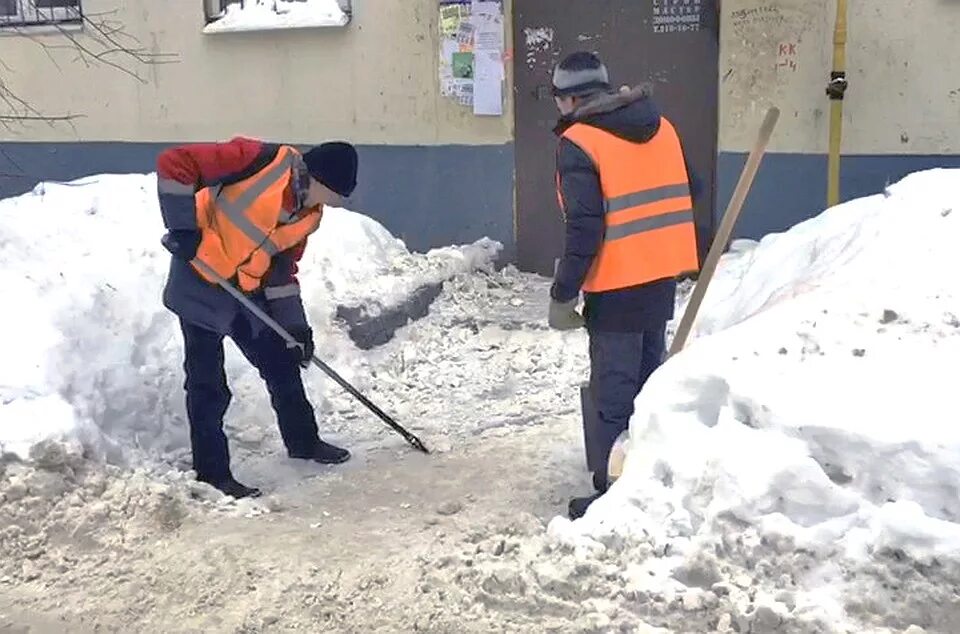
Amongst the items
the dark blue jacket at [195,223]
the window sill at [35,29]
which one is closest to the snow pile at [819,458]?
the dark blue jacket at [195,223]

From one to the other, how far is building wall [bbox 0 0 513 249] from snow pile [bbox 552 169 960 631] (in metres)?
4.78

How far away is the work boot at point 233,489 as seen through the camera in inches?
186

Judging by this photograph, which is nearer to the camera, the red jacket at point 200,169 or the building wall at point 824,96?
the red jacket at point 200,169

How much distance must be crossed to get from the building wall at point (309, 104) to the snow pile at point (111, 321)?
1.39m

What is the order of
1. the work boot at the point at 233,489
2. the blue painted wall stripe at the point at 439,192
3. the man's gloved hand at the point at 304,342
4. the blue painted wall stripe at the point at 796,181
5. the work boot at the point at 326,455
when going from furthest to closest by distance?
the blue painted wall stripe at the point at 439,192, the blue painted wall stripe at the point at 796,181, the work boot at the point at 326,455, the man's gloved hand at the point at 304,342, the work boot at the point at 233,489

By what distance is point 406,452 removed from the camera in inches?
208

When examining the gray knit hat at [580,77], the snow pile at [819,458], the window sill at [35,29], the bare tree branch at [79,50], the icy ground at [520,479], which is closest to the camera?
the snow pile at [819,458]

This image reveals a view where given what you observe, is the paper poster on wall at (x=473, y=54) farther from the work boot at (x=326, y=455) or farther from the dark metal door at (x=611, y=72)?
the work boot at (x=326, y=455)

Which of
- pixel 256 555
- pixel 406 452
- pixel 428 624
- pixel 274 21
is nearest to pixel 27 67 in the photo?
pixel 274 21

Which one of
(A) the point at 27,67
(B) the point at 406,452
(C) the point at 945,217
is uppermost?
(A) the point at 27,67

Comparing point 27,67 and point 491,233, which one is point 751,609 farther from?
point 27,67

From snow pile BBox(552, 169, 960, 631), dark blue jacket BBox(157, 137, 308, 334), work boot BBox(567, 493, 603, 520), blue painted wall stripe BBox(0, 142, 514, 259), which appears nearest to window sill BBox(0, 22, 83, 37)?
blue painted wall stripe BBox(0, 142, 514, 259)

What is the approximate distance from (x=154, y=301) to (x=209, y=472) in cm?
138

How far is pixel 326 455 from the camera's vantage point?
5.18m
